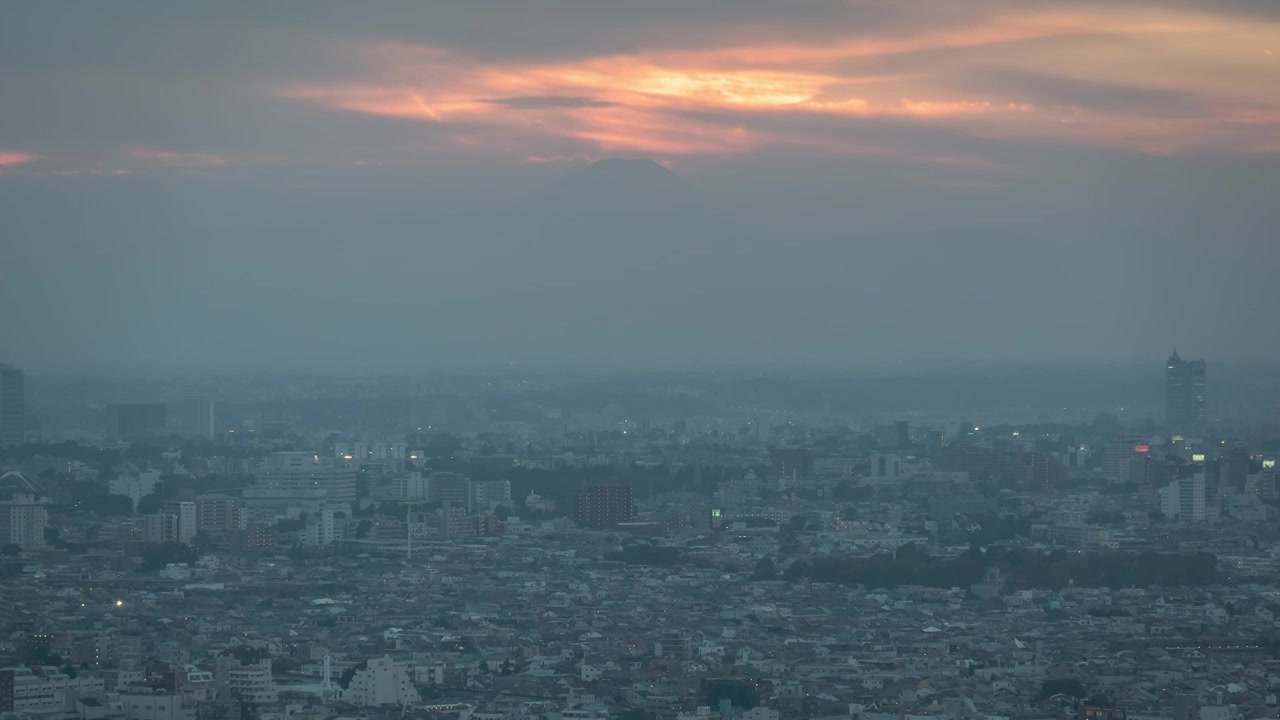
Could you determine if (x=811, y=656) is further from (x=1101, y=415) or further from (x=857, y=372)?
(x=857, y=372)

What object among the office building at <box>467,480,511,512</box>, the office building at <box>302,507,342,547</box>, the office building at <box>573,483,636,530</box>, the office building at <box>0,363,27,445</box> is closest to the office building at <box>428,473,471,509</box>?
the office building at <box>467,480,511,512</box>

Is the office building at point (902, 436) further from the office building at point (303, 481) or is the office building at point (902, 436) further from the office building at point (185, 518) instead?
the office building at point (185, 518)

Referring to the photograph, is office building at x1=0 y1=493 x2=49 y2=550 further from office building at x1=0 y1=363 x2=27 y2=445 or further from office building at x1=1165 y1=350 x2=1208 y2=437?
office building at x1=1165 y1=350 x2=1208 y2=437

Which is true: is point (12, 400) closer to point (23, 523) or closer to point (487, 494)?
point (487, 494)

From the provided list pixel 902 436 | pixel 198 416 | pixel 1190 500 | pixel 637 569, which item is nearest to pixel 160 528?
pixel 637 569

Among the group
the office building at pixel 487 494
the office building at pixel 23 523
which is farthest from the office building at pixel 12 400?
the office building at pixel 23 523
